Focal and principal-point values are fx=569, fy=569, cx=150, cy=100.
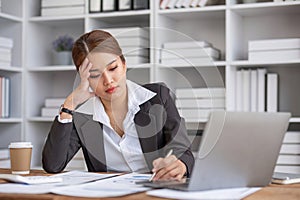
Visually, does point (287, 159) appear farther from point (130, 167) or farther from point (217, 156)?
point (217, 156)

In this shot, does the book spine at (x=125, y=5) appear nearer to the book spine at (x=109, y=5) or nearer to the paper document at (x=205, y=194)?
the book spine at (x=109, y=5)

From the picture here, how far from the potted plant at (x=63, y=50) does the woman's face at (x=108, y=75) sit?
1971 millimetres

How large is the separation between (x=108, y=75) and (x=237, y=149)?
0.50 m

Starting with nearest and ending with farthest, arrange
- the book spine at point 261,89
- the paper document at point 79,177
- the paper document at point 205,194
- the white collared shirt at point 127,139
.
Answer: the paper document at point 205,194
the paper document at point 79,177
the white collared shirt at point 127,139
the book spine at point 261,89

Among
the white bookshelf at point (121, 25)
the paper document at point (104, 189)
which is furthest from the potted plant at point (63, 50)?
the paper document at point (104, 189)

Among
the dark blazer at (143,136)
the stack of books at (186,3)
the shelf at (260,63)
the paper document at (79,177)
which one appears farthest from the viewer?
the stack of books at (186,3)

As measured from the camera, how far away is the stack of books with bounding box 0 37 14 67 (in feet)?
11.7

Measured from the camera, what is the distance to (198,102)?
5.81ft

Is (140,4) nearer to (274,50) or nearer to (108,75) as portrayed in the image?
(274,50)

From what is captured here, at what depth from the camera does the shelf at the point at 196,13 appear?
3285 millimetres

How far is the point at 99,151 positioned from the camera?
1.94m

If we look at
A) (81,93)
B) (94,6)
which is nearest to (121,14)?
(94,6)

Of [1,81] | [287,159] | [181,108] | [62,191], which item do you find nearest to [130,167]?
[181,108]

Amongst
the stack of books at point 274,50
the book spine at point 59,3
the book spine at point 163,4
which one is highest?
the book spine at point 59,3
